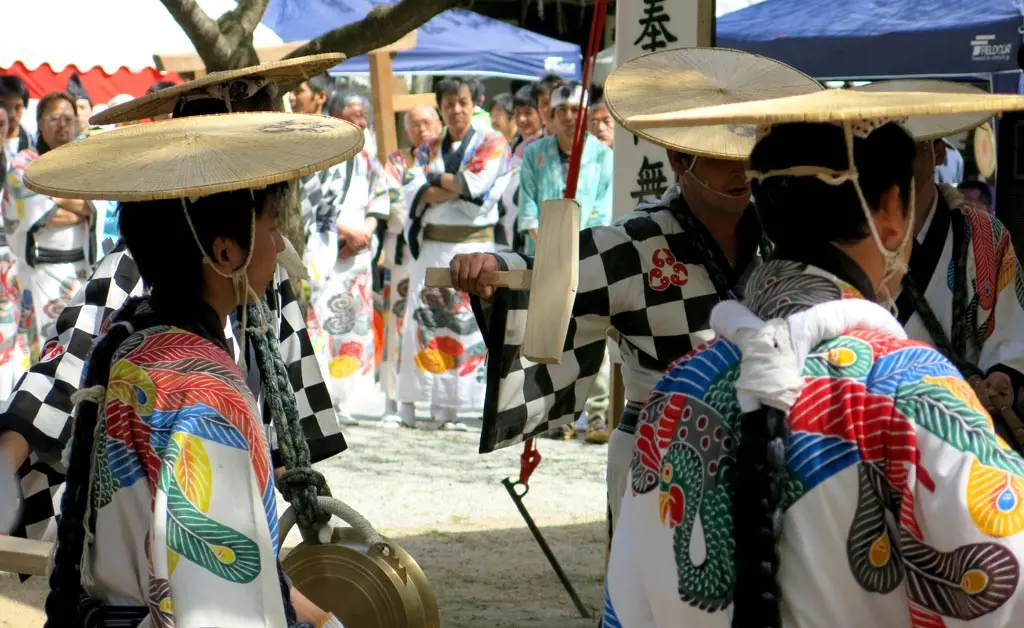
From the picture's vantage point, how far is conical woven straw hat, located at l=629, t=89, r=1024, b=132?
Result: 4.99 ft

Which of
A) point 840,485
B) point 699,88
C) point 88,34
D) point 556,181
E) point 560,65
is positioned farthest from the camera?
point 560,65

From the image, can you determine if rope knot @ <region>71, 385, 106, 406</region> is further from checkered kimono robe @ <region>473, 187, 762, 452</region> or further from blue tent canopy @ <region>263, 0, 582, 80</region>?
blue tent canopy @ <region>263, 0, 582, 80</region>

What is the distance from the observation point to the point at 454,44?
16172mm

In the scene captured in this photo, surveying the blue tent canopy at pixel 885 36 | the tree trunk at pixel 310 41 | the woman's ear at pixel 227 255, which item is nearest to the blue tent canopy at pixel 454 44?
the blue tent canopy at pixel 885 36

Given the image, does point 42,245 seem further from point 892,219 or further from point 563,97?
point 892,219

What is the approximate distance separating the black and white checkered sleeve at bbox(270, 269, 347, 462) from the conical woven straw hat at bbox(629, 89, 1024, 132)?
1.52m

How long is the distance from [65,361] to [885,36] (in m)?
6.30

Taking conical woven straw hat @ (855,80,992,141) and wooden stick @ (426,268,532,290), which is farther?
conical woven straw hat @ (855,80,992,141)

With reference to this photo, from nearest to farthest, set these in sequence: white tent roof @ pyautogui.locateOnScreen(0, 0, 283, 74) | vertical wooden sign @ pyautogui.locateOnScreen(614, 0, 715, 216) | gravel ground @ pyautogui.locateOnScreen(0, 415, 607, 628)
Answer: vertical wooden sign @ pyautogui.locateOnScreen(614, 0, 715, 216) → gravel ground @ pyautogui.locateOnScreen(0, 415, 607, 628) → white tent roof @ pyautogui.locateOnScreen(0, 0, 283, 74)

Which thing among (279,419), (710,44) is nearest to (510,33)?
(710,44)

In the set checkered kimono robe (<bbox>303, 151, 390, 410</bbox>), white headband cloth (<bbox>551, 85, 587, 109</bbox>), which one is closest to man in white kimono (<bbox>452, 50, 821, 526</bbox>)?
white headband cloth (<bbox>551, 85, 587, 109</bbox>)

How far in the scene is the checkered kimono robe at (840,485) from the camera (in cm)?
146

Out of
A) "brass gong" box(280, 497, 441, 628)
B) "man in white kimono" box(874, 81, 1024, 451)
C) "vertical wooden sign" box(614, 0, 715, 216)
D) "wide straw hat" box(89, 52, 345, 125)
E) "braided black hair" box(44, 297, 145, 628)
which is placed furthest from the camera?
"vertical wooden sign" box(614, 0, 715, 216)

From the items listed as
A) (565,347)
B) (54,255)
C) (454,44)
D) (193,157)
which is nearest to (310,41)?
(565,347)
